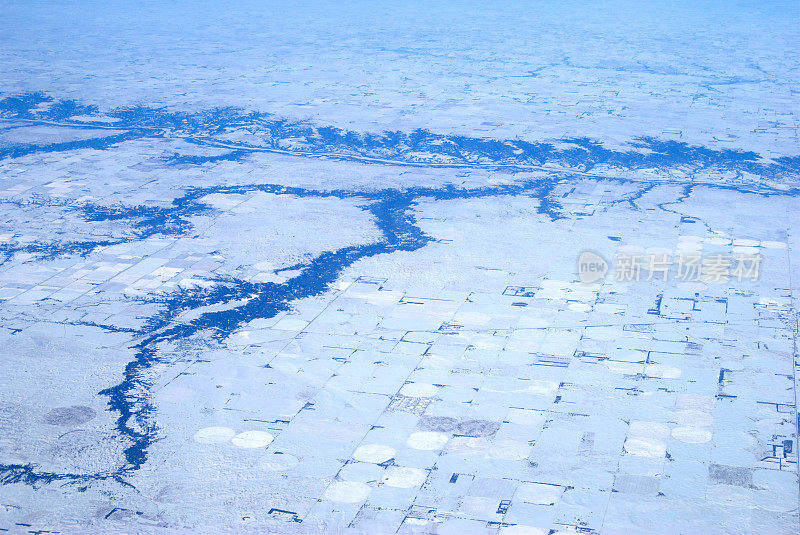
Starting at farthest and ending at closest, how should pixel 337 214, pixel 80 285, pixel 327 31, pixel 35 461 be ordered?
pixel 327 31, pixel 337 214, pixel 80 285, pixel 35 461

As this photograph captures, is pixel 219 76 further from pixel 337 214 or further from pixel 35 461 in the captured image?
pixel 35 461

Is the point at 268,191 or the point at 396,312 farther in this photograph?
the point at 268,191

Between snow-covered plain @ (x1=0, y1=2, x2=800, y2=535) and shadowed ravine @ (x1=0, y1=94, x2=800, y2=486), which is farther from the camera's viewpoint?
shadowed ravine @ (x1=0, y1=94, x2=800, y2=486)

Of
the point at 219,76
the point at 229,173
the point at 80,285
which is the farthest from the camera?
the point at 219,76

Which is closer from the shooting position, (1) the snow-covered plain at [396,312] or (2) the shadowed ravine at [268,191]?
(1) the snow-covered plain at [396,312]

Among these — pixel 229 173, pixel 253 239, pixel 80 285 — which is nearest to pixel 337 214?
pixel 253 239

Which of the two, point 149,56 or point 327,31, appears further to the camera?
point 327,31

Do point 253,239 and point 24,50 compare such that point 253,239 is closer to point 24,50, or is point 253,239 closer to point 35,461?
point 35,461

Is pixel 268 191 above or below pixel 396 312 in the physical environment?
above
